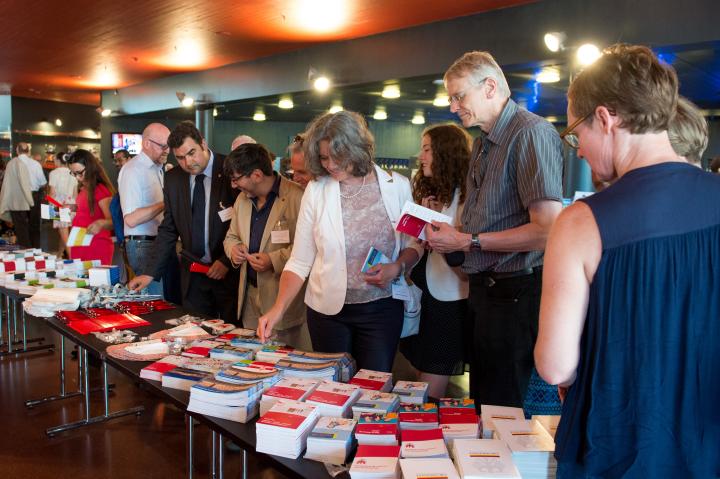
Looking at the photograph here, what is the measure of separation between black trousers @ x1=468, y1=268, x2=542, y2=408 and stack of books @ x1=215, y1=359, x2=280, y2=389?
739 millimetres

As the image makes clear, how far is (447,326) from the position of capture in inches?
108

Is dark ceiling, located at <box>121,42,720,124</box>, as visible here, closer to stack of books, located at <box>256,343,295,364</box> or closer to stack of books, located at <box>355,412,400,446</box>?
stack of books, located at <box>256,343,295,364</box>

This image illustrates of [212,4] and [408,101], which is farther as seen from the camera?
[408,101]

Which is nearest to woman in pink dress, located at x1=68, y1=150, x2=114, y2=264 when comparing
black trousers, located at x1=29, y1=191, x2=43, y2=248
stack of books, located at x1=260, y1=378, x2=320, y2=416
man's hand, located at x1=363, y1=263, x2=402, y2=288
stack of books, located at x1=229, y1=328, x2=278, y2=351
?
stack of books, located at x1=229, y1=328, x2=278, y2=351

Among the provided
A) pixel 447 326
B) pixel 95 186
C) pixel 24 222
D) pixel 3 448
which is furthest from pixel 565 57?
pixel 24 222

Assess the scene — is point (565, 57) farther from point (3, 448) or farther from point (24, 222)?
point (24, 222)

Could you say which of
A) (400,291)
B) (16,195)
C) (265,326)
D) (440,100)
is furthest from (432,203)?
(16,195)

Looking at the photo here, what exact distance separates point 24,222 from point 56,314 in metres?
7.95

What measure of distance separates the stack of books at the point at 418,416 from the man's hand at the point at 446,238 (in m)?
0.61

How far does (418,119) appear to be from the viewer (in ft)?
38.9

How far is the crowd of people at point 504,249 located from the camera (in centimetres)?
101

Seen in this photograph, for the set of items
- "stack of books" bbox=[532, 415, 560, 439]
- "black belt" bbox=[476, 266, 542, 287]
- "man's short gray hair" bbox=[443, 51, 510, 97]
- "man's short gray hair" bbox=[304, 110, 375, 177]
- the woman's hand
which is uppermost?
"man's short gray hair" bbox=[443, 51, 510, 97]

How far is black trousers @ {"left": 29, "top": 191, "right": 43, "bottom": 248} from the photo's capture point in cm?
1047

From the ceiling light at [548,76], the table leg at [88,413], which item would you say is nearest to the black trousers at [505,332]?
the table leg at [88,413]
